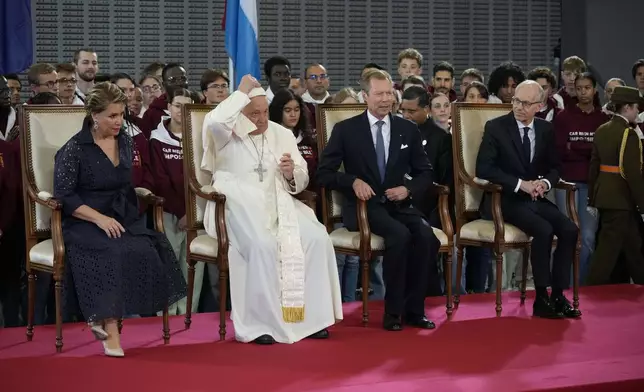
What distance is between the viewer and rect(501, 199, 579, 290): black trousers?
575cm

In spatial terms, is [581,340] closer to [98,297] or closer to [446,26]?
[98,297]

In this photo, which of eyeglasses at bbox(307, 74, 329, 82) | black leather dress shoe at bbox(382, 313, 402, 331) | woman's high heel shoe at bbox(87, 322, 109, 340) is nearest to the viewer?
woman's high heel shoe at bbox(87, 322, 109, 340)

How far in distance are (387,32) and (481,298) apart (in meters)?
4.43

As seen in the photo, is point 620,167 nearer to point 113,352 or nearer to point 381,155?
point 381,155

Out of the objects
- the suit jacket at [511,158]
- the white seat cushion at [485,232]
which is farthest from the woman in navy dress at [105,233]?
the suit jacket at [511,158]

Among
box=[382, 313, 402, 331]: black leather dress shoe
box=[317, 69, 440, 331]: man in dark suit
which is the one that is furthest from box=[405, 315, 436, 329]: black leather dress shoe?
box=[382, 313, 402, 331]: black leather dress shoe

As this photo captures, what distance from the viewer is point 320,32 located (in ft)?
32.6

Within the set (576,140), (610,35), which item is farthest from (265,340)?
(610,35)

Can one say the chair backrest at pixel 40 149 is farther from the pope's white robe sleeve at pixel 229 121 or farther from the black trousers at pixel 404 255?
the black trousers at pixel 404 255

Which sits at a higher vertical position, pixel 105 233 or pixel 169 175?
pixel 169 175

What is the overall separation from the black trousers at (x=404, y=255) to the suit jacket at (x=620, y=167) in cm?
173

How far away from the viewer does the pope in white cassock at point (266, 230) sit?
16.7 feet

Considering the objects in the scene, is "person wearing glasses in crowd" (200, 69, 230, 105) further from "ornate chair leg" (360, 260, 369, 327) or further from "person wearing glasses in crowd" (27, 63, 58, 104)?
"ornate chair leg" (360, 260, 369, 327)

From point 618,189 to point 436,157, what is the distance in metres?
1.28
